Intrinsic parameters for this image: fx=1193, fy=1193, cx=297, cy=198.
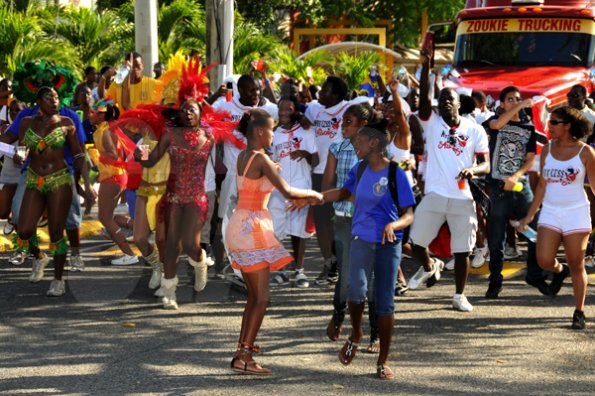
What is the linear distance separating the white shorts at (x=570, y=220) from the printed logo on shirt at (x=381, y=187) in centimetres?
218

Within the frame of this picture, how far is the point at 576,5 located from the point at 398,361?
1096 centimetres

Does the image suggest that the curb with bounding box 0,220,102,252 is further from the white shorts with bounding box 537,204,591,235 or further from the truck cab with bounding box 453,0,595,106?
the white shorts with bounding box 537,204,591,235

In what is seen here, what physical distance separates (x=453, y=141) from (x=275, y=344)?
8.44 feet

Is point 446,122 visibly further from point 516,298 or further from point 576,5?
point 576,5

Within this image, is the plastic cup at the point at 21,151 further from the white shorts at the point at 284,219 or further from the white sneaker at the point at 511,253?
the white sneaker at the point at 511,253

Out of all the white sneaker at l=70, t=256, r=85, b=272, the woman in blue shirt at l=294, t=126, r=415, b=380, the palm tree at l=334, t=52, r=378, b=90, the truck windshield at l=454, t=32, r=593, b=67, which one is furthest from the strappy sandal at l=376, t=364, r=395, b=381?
the palm tree at l=334, t=52, r=378, b=90

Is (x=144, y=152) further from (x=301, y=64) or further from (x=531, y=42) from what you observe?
(x=301, y=64)

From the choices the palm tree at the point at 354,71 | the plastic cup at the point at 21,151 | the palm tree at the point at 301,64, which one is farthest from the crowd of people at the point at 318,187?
the palm tree at the point at 354,71

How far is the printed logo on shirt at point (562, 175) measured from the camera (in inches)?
372

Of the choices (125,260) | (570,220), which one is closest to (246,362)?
(570,220)

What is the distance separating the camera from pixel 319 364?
8.16 m

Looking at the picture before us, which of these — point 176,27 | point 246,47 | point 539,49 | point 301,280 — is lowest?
point 301,280

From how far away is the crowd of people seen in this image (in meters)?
7.97

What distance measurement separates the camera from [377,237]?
25.7ft
